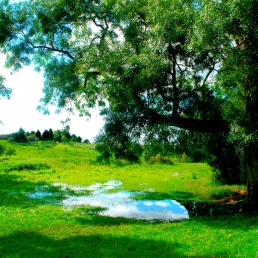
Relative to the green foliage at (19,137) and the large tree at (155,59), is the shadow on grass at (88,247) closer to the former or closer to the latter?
the large tree at (155,59)

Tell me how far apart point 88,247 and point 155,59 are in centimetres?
794

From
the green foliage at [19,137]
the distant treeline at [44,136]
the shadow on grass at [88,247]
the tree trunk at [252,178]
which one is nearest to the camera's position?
the shadow on grass at [88,247]

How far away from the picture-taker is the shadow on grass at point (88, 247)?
9.97 m

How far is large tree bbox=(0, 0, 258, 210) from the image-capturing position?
43.6 feet

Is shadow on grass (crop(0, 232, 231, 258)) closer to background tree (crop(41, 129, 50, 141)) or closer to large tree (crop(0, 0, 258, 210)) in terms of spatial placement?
large tree (crop(0, 0, 258, 210))

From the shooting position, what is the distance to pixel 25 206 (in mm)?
17516

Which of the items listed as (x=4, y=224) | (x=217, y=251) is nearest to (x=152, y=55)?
(x=217, y=251)

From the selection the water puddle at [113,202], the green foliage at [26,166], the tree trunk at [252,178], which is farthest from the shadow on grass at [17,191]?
the tree trunk at [252,178]

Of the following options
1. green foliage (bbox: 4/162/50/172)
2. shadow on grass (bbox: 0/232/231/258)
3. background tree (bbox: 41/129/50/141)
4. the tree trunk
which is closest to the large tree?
the tree trunk

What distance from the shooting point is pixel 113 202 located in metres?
19.5

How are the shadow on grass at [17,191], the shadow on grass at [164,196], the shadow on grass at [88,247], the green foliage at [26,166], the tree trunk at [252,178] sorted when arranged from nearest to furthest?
the shadow on grass at [88,247], the tree trunk at [252,178], the shadow on grass at [17,191], the shadow on grass at [164,196], the green foliage at [26,166]

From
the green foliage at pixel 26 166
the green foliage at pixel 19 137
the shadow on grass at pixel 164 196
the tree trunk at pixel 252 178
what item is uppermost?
the green foliage at pixel 19 137

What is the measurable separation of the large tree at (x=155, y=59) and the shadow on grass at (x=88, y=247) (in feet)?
17.9

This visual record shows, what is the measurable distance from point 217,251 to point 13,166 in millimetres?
28622
